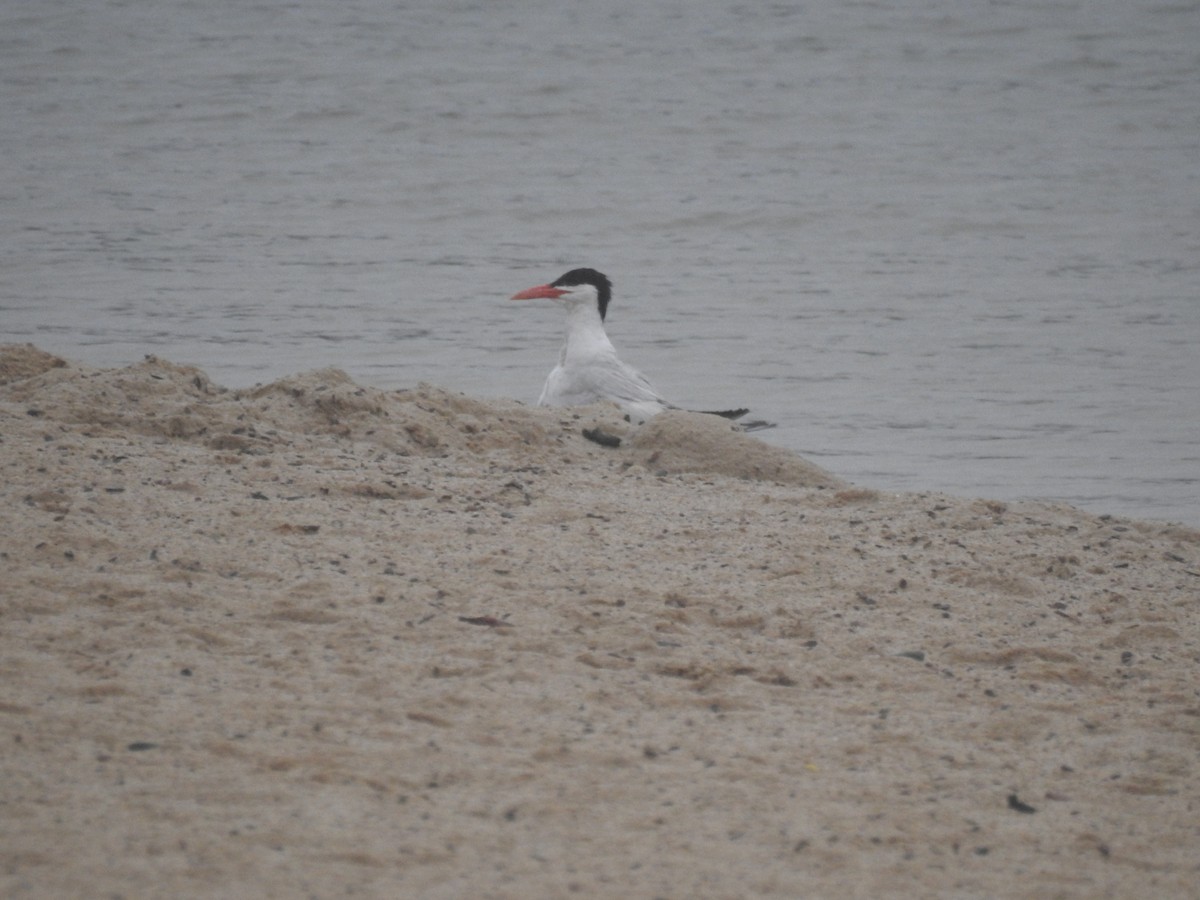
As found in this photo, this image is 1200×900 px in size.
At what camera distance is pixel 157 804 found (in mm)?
2867

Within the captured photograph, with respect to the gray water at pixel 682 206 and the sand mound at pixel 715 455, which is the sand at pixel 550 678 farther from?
the gray water at pixel 682 206

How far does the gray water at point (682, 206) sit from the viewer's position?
994cm

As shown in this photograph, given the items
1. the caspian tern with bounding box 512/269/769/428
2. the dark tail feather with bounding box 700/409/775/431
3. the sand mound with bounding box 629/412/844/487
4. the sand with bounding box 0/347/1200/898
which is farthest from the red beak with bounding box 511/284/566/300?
the sand with bounding box 0/347/1200/898

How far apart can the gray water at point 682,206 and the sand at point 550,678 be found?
295 centimetres

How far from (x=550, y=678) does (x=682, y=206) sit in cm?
1366

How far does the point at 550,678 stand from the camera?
144 inches

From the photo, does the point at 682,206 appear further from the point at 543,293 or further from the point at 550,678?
the point at 550,678

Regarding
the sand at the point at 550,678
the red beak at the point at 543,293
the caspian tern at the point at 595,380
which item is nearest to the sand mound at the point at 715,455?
the sand at the point at 550,678

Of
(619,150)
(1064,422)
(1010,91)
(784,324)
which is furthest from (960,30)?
(1064,422)

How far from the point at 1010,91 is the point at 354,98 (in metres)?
10.2

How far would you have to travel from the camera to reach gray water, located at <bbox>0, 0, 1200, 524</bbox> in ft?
32.6

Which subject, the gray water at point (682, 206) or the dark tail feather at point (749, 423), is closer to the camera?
the dark tail feather at point (749, 423)

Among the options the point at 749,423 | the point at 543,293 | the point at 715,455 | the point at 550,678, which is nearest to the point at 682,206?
the point at 543,293

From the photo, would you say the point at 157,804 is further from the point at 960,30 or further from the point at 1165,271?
the point at 960,30
